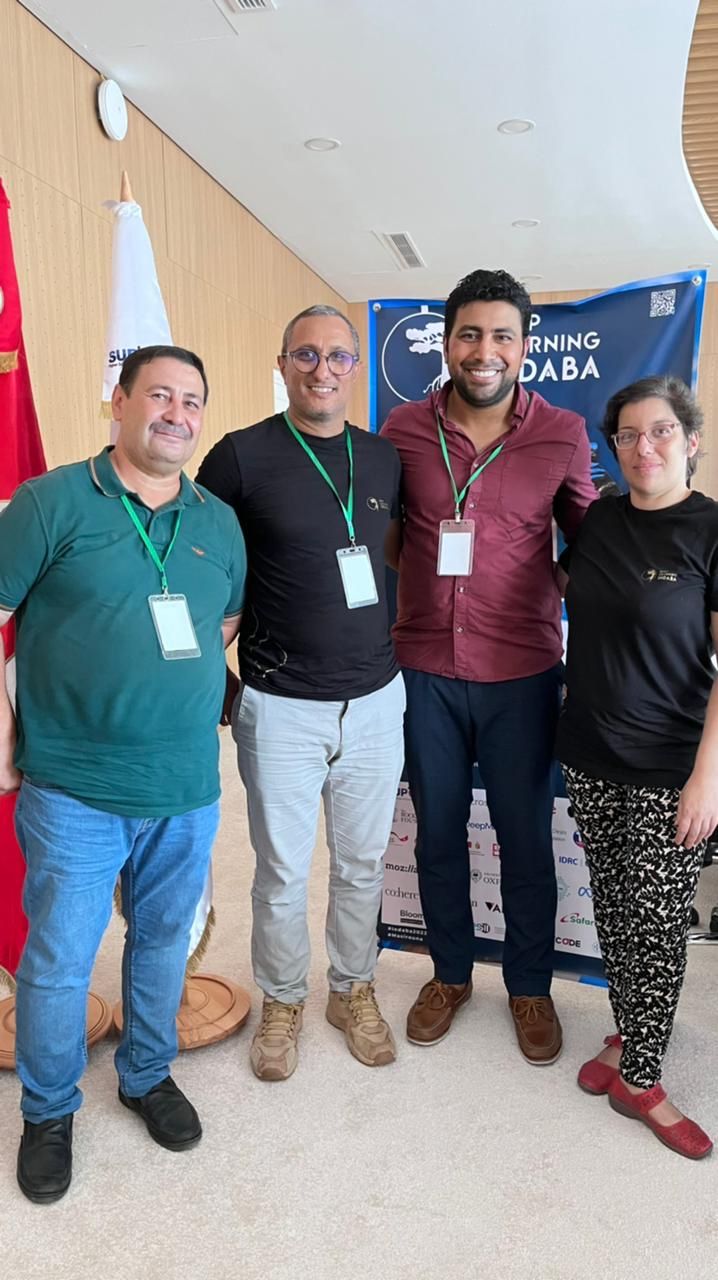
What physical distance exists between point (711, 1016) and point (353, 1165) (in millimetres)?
1102

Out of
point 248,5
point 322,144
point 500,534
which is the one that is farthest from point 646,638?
point 322,144

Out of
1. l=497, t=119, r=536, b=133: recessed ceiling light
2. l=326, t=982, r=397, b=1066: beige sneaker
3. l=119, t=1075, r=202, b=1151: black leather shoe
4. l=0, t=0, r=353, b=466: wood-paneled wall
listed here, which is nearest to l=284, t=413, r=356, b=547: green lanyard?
l=326, t=982, r=397, b=1066: beige sneaker

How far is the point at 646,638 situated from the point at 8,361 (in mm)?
1597

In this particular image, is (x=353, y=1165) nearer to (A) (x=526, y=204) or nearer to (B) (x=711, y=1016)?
(B) (x=711, y=1016)

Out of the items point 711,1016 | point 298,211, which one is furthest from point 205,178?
point 711,1016

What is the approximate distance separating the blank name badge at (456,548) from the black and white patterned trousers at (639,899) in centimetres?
50

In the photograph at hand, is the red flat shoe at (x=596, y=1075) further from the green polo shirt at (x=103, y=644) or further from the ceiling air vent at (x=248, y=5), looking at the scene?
the ceiling air vent at (x=248, y=5)

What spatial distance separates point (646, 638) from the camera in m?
1.80

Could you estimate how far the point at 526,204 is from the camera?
248 inches

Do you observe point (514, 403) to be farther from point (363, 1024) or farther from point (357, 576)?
point (363, 1024)

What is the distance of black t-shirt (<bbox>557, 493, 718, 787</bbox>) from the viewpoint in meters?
1.77

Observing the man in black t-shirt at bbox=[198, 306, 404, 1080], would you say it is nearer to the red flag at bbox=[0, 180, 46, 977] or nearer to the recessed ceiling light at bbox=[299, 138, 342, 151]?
the red flag at bbox=[0, 180, 46, 977]

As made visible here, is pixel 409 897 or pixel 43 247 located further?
pixel 43 247

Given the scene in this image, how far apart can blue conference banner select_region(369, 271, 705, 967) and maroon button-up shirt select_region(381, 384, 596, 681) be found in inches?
15.5
